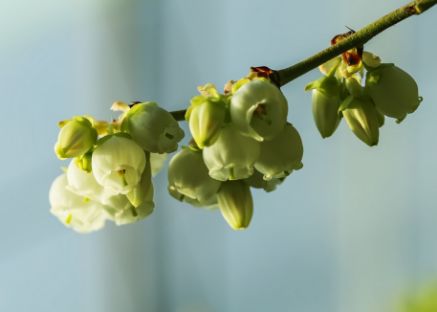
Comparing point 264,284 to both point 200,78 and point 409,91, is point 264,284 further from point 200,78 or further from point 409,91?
point 409,91

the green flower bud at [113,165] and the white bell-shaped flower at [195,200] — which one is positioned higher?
the green flower bud at [113,165]

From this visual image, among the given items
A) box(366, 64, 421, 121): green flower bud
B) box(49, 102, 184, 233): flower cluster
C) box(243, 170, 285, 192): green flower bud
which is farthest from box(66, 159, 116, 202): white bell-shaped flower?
box(366, 64, 421, 121): green flower bud

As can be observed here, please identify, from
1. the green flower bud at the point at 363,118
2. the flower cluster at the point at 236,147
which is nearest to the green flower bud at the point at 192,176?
the flower cluster at the point at 236,147

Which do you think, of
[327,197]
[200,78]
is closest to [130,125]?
[200,78]

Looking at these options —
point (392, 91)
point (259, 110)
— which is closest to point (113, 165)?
point (259, 110)

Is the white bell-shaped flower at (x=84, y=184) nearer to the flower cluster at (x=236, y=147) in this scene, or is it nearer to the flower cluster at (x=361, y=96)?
the flower cluster at (x=236, y=147)

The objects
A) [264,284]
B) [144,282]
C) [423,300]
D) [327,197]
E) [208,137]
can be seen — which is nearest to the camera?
[208,137]
